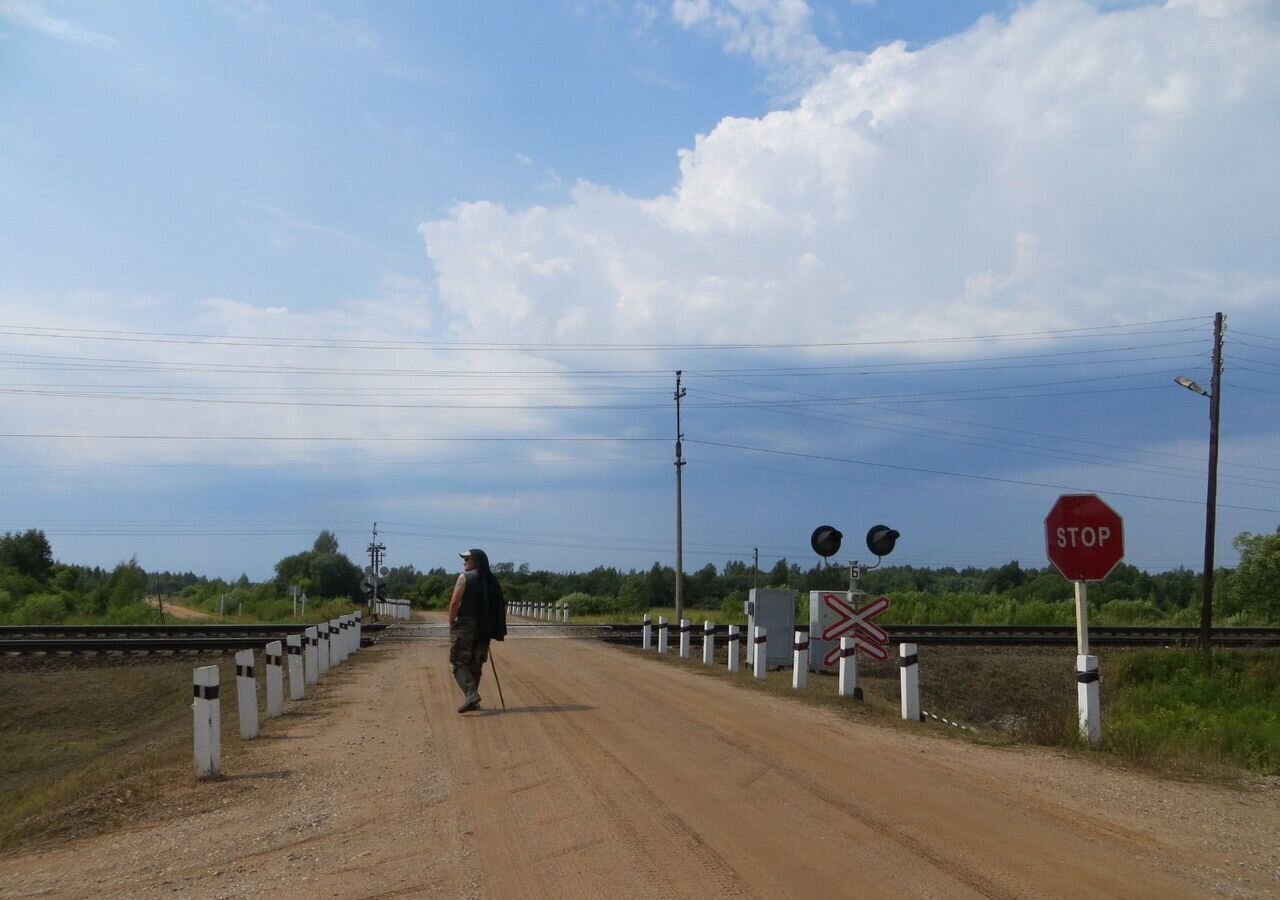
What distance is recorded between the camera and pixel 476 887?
5.92 metres

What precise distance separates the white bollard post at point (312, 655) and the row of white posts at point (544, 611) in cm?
2927

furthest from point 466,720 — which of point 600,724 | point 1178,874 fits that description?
point 1178,874

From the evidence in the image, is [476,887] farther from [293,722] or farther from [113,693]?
[113,693]

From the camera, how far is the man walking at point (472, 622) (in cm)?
1370

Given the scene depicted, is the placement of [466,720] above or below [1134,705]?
above

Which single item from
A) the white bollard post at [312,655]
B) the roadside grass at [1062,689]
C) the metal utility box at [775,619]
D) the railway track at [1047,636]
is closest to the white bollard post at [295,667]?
the white bollard post at [312,655]

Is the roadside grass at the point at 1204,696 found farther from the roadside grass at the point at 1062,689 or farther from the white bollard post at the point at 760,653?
the white bollard post at the point at 760,653

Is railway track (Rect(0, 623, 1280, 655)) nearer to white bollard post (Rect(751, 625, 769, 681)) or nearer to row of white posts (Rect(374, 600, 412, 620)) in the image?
white bollard post (Rect(751, 625, 769, 681))

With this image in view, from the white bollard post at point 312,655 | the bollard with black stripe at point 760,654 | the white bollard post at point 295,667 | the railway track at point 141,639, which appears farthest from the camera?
the railway track at point 141,639

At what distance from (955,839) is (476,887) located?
122 inches

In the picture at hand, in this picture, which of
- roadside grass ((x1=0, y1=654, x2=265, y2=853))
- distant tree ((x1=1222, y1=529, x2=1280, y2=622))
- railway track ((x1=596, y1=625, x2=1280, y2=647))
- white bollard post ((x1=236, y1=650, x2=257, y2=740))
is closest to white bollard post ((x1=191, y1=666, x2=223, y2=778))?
roadside grass ((x1=0, y1=654, x2=265, y2=853))

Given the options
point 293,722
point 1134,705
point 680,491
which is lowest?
point 1134,705

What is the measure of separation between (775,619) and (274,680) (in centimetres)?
1119

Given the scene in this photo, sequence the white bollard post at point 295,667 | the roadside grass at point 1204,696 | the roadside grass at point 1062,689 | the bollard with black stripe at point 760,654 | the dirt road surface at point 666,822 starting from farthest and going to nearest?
the roadside grass at point 1204,696
the bollard with black stripe at point 760,654
the roadside grass at point 1062,689
the white bollard post at point 295,667
the dirt road surface at point 666,822
